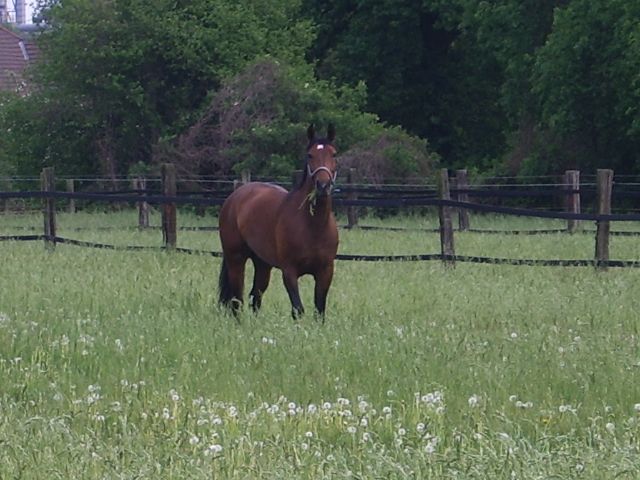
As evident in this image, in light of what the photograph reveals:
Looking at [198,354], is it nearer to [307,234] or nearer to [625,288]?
[307,234]

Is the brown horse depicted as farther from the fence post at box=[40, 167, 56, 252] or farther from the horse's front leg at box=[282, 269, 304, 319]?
the fence post at box=[40, 167, 56, 252]

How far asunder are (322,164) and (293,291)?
1.10m

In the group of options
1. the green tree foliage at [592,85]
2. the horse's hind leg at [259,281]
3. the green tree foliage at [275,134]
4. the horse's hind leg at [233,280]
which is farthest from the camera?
the green tree foliage at [592,85]

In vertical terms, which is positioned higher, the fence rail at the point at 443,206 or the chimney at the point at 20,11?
the chimney at the point at 20,11

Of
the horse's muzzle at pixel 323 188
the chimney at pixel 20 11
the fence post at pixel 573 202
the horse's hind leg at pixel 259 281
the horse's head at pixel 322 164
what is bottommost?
the fence post at pixel 573 202

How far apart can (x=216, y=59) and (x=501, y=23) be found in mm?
8286

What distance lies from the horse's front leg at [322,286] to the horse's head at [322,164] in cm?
67

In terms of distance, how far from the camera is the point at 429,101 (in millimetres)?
43625

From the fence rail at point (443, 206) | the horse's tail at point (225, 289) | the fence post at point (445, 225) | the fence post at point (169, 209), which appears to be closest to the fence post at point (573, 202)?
the fence rail at point (443, 206)

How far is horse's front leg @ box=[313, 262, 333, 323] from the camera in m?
10.7

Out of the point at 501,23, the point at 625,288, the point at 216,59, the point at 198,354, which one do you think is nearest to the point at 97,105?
the point at 216,59

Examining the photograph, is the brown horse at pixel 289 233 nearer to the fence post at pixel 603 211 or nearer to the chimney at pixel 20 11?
the fence post at pixel 603 211

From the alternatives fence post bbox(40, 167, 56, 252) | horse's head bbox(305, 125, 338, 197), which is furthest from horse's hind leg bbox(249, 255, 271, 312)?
fence post bbox(40, 167, 56, 252)

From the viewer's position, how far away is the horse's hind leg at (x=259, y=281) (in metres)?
11.5
